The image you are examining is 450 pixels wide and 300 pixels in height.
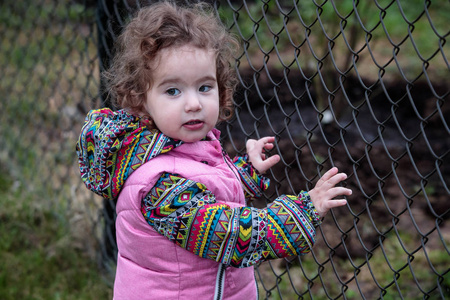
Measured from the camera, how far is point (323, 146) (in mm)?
4328

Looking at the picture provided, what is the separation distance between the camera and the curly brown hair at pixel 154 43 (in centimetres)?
173

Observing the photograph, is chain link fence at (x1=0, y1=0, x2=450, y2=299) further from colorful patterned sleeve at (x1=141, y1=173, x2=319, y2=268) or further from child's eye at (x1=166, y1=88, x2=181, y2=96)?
child's eye at (x1=166, y1=88, x2=181, y2=96)

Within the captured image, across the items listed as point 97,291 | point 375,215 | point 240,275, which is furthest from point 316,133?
point 240,275

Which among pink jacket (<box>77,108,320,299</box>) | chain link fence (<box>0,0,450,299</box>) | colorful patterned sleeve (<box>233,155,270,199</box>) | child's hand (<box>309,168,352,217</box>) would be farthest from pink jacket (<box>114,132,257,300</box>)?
chain link fence (<box>0,0,450,299</box>)

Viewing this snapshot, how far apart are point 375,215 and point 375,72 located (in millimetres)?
2587

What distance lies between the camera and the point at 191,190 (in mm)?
1693

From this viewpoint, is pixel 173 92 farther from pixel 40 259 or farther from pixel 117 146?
pixel 40 259

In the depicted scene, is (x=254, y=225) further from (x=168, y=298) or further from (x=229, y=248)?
(x=168, y=298)

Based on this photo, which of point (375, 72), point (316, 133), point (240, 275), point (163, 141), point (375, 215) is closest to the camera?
point (163, 141)

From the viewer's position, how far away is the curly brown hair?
1733 millimetres

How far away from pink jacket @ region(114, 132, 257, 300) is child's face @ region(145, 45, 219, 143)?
0.30 ft

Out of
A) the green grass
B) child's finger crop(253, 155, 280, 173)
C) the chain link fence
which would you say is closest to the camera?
child's finger crop(253, 155, 280, 173)

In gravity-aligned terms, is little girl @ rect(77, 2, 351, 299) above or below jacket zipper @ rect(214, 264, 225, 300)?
above

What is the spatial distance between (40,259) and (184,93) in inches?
81.3
